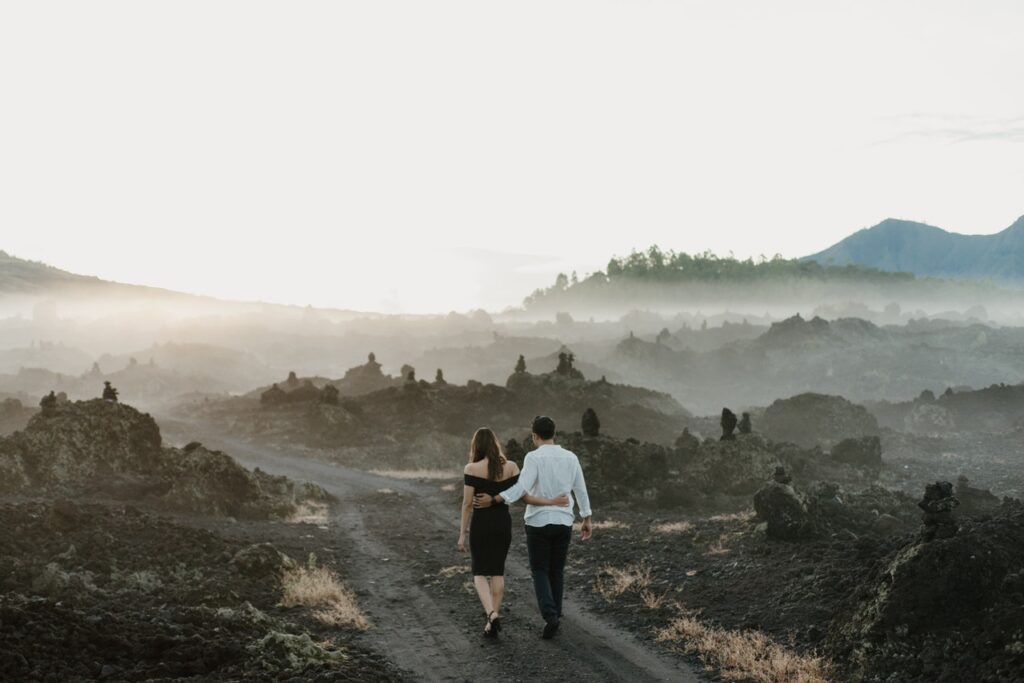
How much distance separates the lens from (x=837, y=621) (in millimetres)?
11656

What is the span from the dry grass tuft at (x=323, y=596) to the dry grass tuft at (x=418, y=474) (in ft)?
69.3

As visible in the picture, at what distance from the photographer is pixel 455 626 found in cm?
1292

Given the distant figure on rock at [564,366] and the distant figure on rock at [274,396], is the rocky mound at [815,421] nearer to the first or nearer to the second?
the distant figure on rock at [564,366]

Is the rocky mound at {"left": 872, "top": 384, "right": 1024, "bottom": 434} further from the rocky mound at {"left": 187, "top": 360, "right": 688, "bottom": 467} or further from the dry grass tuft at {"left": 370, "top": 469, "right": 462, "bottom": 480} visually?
the dry grass tuft at {"left": 370, "top": 469, "right": 462, "bottom": 480}

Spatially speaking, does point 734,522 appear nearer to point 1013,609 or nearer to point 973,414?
point 1013,609

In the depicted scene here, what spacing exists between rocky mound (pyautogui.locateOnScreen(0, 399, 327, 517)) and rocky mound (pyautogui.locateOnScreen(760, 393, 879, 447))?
36893 millimetres

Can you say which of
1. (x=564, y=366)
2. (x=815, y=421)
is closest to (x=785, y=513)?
(x=815, y=421)

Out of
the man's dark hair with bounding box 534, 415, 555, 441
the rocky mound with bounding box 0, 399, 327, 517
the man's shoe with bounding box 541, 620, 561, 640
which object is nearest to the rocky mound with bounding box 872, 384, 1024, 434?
the rocky mound with bounding box 0, 399, 327, 517

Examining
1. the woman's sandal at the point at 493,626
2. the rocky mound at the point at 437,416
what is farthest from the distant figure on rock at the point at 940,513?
the rocky mound at the point at 437,416

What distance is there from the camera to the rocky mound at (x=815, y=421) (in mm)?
52812

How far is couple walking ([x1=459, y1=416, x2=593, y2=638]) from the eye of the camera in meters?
11.1

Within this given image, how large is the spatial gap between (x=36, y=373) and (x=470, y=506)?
4310 inches

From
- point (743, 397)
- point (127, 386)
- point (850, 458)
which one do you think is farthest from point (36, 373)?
point (850, 458)

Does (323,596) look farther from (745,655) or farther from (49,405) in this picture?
(49,405)
